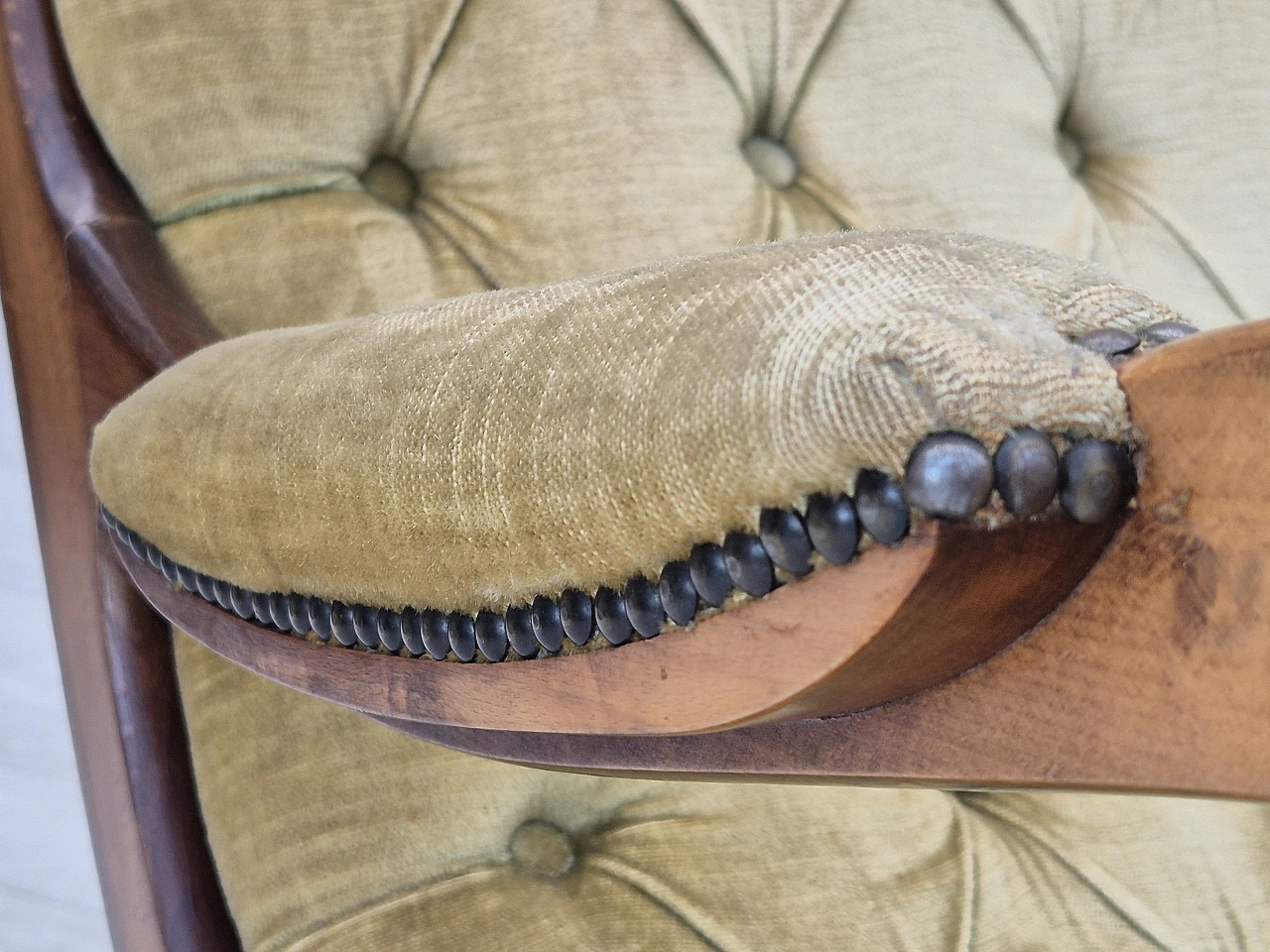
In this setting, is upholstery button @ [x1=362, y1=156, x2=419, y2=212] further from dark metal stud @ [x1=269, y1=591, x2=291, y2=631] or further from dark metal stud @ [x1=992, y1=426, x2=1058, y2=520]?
dark metal stud @ [x1=992, y1=426, x2=1058, y2=520]

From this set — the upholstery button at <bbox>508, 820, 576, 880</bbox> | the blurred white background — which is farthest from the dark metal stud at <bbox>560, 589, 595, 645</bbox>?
the blurred white background

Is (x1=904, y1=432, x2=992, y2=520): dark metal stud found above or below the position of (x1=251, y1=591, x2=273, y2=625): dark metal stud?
above

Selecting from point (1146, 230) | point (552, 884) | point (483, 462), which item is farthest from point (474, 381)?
point (1146, 230)

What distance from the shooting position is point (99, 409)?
427 mm

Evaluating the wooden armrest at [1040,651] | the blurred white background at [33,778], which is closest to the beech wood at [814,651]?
the wooden armrest at [1040,651]

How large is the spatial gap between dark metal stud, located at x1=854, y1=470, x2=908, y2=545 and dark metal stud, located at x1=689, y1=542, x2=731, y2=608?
3cm

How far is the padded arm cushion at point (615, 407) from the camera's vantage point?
153mm

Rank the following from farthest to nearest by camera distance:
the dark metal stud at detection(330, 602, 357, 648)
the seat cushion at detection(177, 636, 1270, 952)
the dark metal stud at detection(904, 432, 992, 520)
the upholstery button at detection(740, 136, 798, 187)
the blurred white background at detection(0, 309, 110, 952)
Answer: the blurred white background at detection(0, 309, 110, 952)
the upholstery button at detection(740, 136, 798, 187)
the seat cushion at detection(177, 636, 1270, 952)
the dark metal stud at detection(330, 602, 357, 648)
the dark metal stud at detection(904, 432, 992, 520)

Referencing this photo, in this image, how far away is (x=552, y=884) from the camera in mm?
394

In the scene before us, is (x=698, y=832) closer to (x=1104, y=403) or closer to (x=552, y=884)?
(x=552, y=884)

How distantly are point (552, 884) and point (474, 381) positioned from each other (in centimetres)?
24

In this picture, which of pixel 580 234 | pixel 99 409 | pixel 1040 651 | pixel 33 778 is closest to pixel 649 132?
pixel 580 234

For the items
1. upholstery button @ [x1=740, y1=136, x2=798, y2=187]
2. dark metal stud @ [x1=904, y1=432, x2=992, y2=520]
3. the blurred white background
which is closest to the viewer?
dark metal stud @ [x1=904, y1=432, x2=992, y2=520]

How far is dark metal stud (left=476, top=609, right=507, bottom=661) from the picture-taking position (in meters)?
0.22
